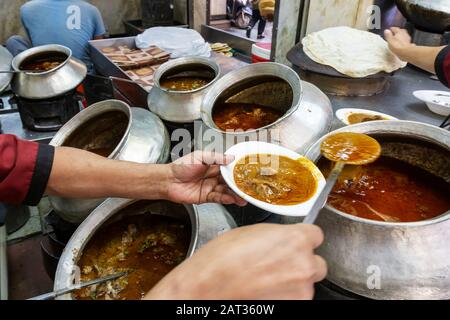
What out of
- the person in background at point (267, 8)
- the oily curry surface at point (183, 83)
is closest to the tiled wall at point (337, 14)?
the oily curry surface at point (183, 83)

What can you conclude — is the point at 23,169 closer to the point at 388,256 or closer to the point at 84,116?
the point at 84,116

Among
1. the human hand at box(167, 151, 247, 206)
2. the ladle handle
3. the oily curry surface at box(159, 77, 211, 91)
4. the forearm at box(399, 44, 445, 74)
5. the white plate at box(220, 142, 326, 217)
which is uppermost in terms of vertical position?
the forearm at box(399, 44, 445, 74)

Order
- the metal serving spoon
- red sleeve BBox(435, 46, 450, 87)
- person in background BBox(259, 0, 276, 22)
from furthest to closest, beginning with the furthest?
person in background BBox(259, 0, 276, 22) < red sleeve BBox(435, 46, 450, 87) < the metal serving spoon

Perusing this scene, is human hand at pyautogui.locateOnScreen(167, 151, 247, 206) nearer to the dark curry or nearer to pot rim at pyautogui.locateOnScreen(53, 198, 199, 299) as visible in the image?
pot rim at pyautogui.locateOnScreen(53, 198, 199, 299)

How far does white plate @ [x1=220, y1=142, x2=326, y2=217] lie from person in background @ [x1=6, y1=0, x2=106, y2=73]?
12.6 ft

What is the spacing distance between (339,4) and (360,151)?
2.23 meters

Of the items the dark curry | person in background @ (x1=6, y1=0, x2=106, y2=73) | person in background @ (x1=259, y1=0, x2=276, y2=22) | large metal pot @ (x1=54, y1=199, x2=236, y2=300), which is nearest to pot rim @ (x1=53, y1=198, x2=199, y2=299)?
large metal pot @ (x1=54, y1=199, x2=236, y2=300)

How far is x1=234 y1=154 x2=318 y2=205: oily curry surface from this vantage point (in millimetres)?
1152

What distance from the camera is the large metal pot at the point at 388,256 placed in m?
0.98

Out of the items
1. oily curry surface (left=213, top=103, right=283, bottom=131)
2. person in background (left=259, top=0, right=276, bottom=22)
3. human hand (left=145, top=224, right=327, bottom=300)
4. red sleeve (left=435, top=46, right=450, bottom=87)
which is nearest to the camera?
human hand (left=145, top=224, right=327, bottom=300)

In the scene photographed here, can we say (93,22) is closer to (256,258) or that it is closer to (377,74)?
(377,74)

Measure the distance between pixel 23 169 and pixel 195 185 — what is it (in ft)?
2.21
